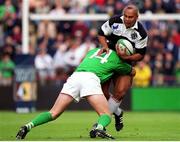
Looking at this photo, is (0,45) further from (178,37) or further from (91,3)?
(178,37)

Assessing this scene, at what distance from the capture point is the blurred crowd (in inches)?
915

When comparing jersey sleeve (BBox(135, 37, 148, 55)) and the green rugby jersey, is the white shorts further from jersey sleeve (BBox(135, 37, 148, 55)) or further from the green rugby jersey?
jersey sleeve (BBox(135, 37, 148, 55))

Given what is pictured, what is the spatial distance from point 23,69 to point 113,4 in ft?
13.1

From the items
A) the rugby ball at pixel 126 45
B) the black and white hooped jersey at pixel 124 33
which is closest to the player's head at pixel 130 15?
the black and white hooped jersey at pixel 124 33

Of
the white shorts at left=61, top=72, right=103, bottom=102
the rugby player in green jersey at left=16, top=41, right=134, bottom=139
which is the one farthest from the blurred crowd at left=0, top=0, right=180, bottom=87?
the white shorts at left=61, top=72, right=103, bottom=102

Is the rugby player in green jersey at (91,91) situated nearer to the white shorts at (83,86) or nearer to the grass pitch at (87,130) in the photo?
the white shorts at (83,86)

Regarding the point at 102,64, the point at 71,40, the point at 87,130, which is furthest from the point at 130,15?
the point at 71,40

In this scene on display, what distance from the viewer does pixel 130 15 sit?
39.2ft

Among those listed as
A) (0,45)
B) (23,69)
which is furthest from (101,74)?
(0,45)

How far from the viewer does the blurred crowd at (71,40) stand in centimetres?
2325

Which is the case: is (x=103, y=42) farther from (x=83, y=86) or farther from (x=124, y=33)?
(x=83, y=86)

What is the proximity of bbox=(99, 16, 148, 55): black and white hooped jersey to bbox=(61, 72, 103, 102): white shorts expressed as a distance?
3.77 ft

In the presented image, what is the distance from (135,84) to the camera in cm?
2334

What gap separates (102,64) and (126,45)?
76cm
